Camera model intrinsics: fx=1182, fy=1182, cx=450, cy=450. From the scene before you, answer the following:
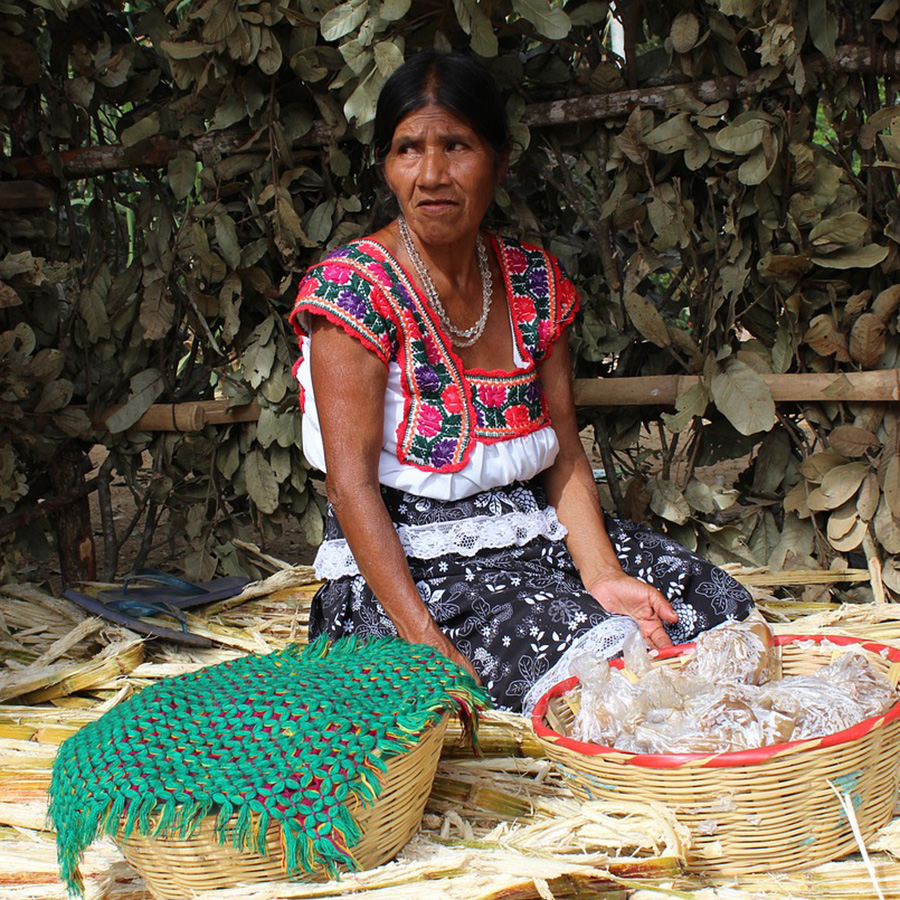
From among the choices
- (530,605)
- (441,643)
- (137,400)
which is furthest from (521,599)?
(137,400)

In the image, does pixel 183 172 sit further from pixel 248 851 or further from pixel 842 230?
pixel 248 851

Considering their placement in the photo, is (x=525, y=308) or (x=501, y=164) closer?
(x=501, y=164)

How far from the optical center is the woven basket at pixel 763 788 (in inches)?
58.9

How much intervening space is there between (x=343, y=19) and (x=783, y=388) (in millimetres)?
1276

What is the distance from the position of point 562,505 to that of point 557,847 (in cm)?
90

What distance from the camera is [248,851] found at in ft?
4.94

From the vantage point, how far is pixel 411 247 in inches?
88.6

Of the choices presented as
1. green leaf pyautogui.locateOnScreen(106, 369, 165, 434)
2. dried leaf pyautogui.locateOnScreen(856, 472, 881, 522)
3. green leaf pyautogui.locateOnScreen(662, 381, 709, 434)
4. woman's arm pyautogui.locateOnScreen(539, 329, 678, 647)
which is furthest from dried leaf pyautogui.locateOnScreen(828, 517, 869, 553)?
green leaf pyautogui.locateOnScreen(106, 369, 165, 434)

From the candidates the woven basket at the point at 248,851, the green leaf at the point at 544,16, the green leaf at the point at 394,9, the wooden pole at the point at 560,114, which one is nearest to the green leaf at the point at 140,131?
the wooden pole at the point at 560,114

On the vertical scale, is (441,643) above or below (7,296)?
below

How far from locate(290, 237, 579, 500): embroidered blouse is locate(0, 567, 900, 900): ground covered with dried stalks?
0.47m

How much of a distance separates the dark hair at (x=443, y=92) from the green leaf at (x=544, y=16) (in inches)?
12.7

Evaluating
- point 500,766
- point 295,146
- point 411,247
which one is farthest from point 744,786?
point 295,146

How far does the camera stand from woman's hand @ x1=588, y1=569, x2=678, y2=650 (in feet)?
7.06
